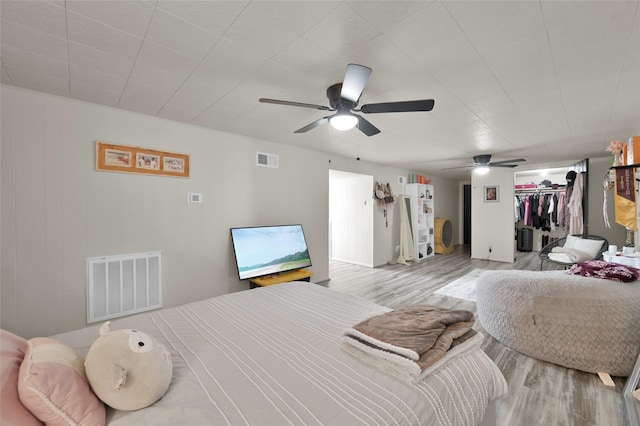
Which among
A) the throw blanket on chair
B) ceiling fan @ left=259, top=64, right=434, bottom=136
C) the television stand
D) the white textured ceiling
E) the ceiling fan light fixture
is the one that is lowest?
the television stand

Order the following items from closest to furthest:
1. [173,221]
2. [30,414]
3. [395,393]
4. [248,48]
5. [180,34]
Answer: [30,414] → [395,393] → [180,34] → [248,48] → [173,221]

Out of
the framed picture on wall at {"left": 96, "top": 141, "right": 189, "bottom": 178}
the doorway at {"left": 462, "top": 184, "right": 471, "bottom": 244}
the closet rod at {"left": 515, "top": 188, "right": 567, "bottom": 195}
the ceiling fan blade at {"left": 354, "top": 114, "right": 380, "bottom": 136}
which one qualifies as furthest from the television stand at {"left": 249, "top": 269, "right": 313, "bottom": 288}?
the doorway at {"left": 462, "top": 184, "right": 471, "bottom": 244}

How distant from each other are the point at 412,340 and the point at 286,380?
0.57 meters

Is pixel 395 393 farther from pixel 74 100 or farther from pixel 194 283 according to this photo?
pixel 74 100

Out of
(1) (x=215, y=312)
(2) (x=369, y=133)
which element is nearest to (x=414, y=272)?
(2) (x=369, y=133)

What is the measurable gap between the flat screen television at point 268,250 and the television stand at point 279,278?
54 mm

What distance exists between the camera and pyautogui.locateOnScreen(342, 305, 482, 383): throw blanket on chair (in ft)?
3.52

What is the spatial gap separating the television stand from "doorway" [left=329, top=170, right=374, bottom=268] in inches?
102

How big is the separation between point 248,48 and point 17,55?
63.1 inches

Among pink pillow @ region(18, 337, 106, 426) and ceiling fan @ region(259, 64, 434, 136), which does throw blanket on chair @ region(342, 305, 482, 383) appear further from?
ceiling fan @ region(259, 64, 434, 136)

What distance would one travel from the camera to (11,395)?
2.41ft

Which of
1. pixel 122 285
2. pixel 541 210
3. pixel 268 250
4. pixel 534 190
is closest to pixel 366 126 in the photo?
pixel 268 250

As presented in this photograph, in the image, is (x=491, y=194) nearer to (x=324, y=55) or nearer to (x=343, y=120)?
(x=343, y=120)

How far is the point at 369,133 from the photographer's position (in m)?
2.54
